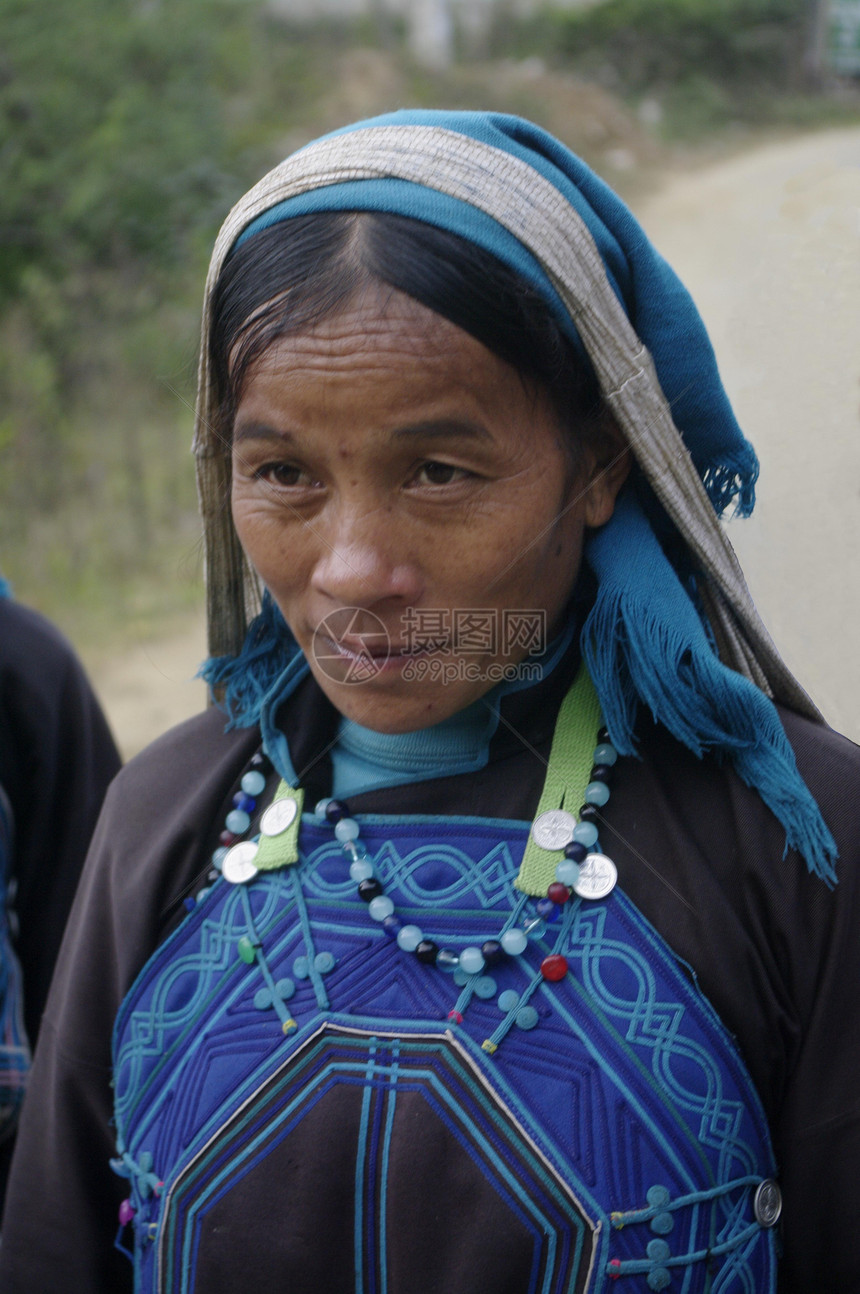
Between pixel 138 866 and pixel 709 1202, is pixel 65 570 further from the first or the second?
pixel 709 1202

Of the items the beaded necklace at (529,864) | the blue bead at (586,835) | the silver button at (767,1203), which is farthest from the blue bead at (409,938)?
the silver button at (767,1203)

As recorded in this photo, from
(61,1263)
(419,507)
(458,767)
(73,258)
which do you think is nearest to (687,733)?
(458,767)

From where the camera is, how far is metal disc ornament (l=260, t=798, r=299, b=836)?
1.34 metres

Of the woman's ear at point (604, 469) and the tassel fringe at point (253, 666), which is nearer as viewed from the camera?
the woman's ear at point (604, 469)

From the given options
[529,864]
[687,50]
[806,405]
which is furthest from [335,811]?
[687,50]

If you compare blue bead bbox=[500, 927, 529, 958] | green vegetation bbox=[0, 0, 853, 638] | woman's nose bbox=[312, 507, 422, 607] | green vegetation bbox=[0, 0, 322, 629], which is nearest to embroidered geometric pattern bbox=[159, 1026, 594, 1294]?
blue bead bbox=[500, 927, 529, 958]

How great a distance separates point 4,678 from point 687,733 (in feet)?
5.44

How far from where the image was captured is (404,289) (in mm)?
1095

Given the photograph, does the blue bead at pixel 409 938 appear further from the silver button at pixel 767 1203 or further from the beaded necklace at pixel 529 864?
the silver button at pixel 767 1203

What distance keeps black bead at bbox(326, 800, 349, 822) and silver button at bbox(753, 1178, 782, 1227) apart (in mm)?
634

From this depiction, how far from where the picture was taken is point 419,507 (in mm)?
1143

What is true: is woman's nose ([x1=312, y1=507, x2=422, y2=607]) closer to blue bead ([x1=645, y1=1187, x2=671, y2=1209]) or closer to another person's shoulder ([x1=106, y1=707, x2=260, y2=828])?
another person's shoulder ([x1=106, y1=707, x2=260, y2=828])

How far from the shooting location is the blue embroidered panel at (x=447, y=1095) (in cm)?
109

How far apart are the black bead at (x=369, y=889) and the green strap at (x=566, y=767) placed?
172 millimetres
